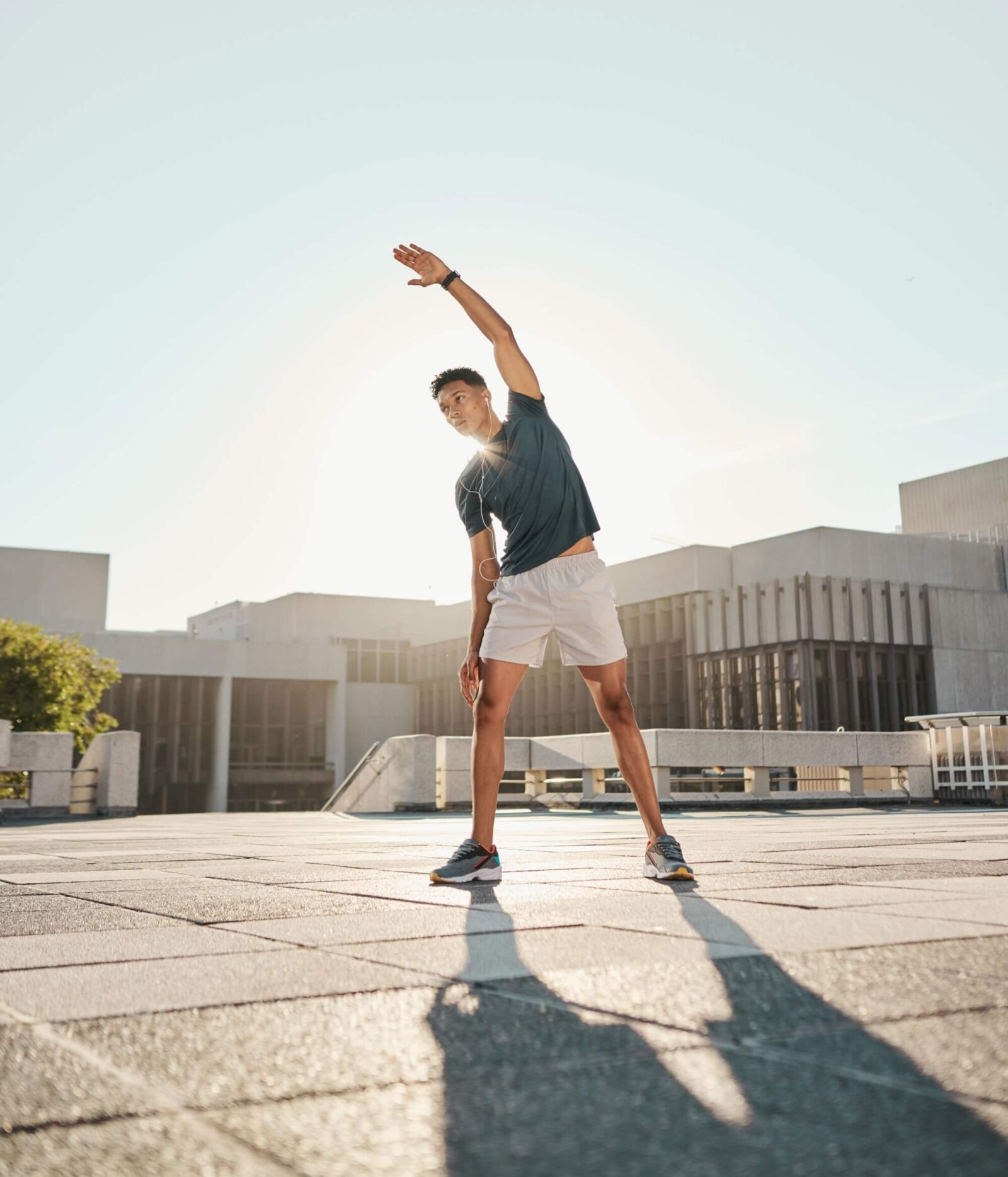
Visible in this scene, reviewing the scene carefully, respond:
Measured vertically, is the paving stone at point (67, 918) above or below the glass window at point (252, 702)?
below

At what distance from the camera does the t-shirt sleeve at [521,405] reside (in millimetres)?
4727

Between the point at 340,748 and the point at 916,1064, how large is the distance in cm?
5843

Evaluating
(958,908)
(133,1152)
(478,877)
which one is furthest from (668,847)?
(133,1152)

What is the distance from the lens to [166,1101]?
143cm

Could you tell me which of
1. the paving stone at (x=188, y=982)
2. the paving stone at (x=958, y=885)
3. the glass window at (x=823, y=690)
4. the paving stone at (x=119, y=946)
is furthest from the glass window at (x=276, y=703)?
the paving stone at (x=188, y=982)

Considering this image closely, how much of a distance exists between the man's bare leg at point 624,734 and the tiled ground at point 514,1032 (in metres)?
0.47

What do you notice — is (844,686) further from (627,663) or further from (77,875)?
(77,875)

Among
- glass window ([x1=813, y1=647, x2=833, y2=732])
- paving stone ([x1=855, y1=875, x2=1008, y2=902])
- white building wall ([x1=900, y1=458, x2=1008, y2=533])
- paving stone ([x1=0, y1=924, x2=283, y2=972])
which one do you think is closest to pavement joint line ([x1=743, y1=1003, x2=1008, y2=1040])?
paving stone ([x1=0, y1=924, x2=283, y2=972])

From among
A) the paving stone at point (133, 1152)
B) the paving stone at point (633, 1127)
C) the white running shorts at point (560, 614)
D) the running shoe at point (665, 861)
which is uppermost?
the white running shorts at point (560, 614)

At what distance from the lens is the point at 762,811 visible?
16.2m

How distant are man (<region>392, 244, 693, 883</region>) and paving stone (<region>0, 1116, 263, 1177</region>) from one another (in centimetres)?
309

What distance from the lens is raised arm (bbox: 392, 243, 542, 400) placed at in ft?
15.1

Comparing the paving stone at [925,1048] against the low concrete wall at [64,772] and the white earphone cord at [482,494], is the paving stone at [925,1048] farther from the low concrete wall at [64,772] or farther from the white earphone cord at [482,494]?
the low concrete wall at [64,772]

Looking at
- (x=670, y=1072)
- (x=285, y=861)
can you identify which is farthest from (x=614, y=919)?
(x=285, y=861)
